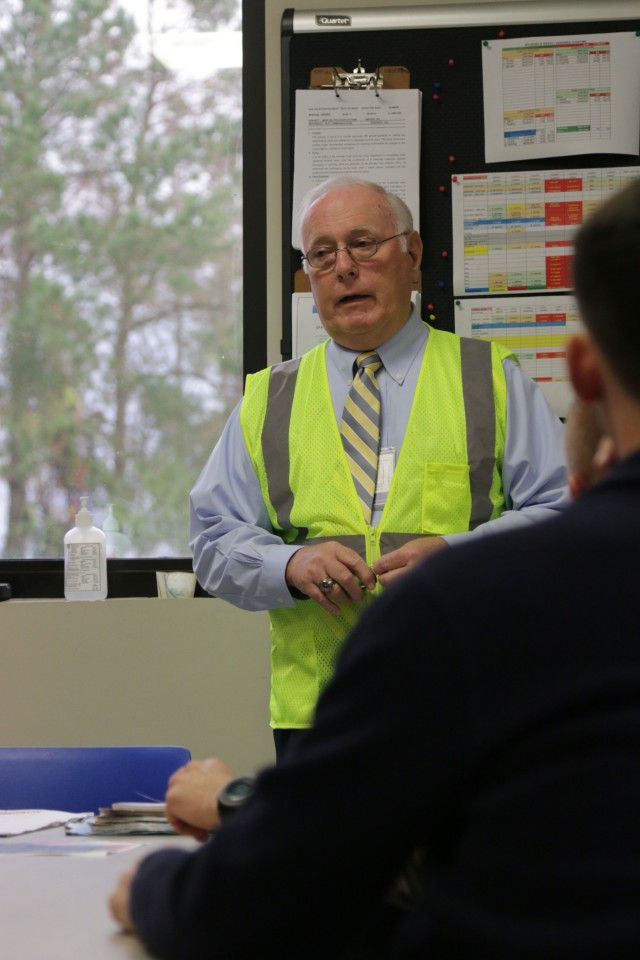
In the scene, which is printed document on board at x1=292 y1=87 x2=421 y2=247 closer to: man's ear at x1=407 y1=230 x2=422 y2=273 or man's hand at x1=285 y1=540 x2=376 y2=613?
man's ear at x1=407 y1=230 x2=422 y2=273

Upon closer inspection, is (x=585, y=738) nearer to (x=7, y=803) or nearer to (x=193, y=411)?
(x=7, y=803)

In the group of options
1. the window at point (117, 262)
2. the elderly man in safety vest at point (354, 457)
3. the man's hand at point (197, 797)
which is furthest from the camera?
the window at point (117, 262)

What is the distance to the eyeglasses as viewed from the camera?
2537 millimetres

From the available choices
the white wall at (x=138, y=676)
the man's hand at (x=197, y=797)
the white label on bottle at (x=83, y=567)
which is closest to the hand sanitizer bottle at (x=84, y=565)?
the white label on bottle at (x=83, y=567)

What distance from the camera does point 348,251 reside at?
253 cm

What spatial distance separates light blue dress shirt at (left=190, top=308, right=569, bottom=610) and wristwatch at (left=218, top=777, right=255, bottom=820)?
1.15 metres

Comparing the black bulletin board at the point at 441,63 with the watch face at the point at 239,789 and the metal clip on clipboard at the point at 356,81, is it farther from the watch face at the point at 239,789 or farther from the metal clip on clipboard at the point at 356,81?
the watch face at the point at 239,789

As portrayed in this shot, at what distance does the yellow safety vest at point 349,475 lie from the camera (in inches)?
91.4

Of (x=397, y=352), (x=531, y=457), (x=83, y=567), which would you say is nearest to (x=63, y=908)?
(x=531, y=457)

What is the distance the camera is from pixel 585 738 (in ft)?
2.14

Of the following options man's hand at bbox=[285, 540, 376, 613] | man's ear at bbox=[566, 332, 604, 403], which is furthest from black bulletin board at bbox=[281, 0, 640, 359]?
man's ear at bbox=[566, 332, 604, 403]

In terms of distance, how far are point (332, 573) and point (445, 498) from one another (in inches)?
12.4

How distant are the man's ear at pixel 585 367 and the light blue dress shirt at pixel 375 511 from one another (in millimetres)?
1428

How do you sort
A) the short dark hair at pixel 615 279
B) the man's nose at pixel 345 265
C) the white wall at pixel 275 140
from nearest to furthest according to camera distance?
the short dark hair at pixel 615 279, the man's nose at pixel 345 265, the white wall at pixel 275 140
